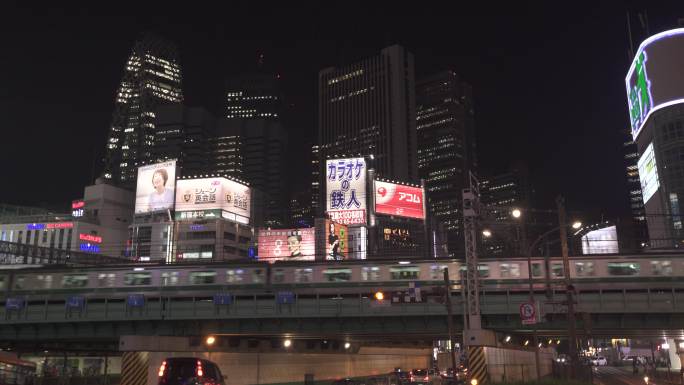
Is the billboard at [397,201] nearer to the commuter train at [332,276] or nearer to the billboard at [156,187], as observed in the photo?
the billboard at [156,187]

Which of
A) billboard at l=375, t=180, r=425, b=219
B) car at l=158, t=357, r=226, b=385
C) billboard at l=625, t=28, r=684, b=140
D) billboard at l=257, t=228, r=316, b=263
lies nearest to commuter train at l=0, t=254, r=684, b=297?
car at l=158, t=357, r=226, b=385

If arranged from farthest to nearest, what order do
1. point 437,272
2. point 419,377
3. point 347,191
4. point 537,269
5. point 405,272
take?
point 347,191 < point 405,272 < point 437,272 < point 419,377 < point 537,269

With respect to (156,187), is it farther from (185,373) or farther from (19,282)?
(185,373)

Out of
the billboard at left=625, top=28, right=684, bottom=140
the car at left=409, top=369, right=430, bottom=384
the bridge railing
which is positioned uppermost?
the billboard at left=625, top=28, right=684, bottom=140

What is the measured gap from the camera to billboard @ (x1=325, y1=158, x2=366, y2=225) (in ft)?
339

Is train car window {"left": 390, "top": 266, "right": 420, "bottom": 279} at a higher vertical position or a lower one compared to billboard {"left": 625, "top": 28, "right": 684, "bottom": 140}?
lower

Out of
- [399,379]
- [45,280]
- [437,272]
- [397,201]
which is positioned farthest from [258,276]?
[397,201]

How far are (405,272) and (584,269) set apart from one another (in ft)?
41.3

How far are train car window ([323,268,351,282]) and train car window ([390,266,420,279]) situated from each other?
10.9 ft

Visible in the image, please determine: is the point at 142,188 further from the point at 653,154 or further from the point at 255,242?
the point at 653,154

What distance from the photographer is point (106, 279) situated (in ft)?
158

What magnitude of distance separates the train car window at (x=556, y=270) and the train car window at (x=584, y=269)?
1.08 metres

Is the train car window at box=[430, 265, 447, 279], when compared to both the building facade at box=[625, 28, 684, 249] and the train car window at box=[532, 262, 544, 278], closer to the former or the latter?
the train car window at box=[532, 262, 544, 278]

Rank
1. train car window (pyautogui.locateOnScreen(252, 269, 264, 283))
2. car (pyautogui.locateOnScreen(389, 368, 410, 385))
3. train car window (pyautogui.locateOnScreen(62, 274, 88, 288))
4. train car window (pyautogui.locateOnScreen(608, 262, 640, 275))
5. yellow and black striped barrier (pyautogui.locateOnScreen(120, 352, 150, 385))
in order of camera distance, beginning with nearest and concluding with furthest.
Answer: yellow and black striped barrier (pyautogui.locateOnScreen(120, 352, 150, 385))
train car window (pyautogui.locateOnScreen(608, 262, 640, 275))
car (pyautogui.locateOnScreen(389, 368, 410, 385))
train car window (pyautogui.locateOnScreen(252, 269, 264, 283))
train car window (pyautogui.locateOnScreen(62, 274, 88, 288))
